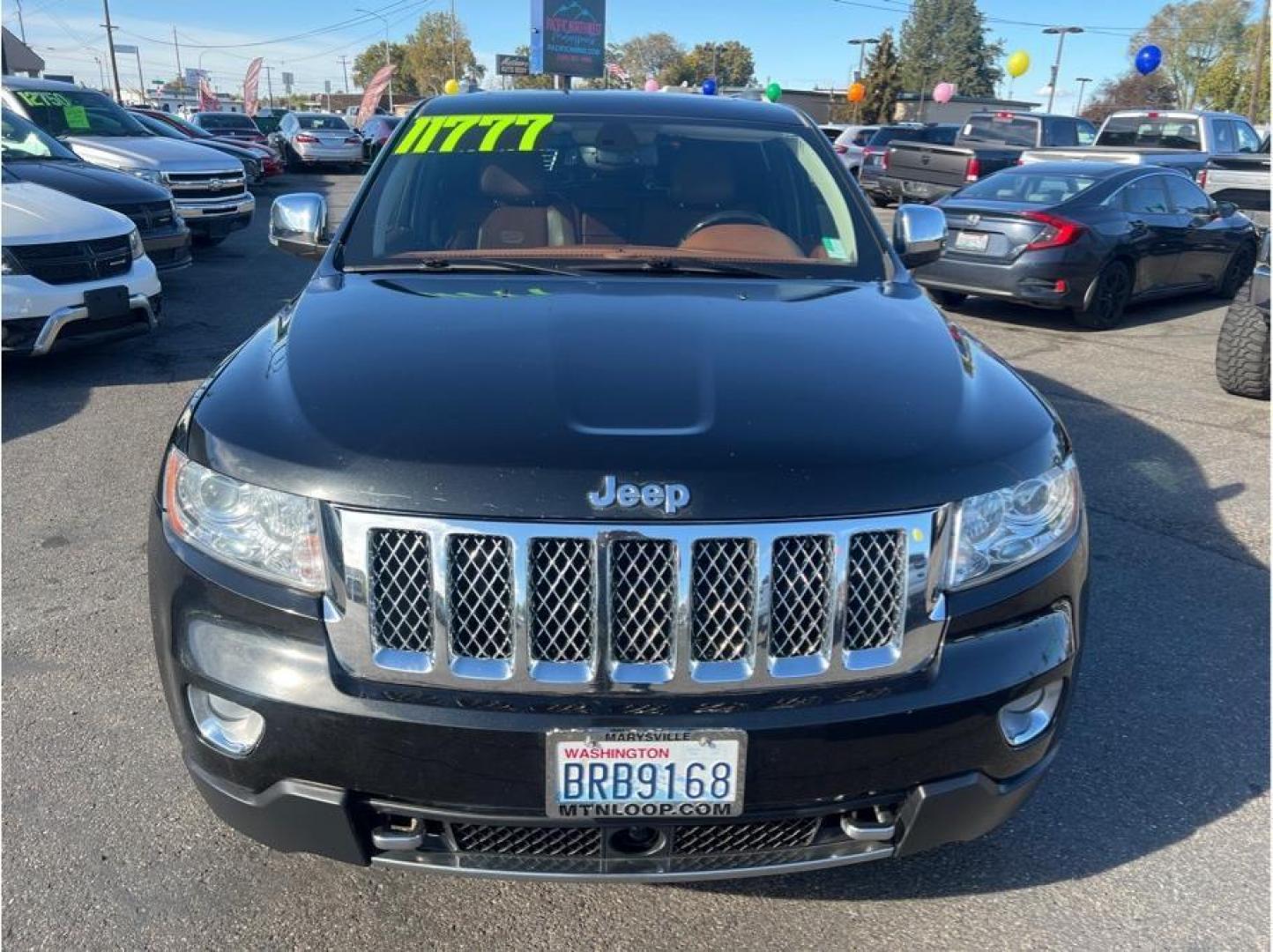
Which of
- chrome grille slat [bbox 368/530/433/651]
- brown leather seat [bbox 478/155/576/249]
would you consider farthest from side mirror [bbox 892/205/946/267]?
chrome grille slat [bbox 368/530/433/651]

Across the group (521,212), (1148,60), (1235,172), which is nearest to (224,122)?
(1148,60)

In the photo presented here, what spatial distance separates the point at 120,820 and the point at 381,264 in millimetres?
1652

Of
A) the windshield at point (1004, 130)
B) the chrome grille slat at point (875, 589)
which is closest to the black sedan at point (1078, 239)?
the chrome grille slat at point (875, 589)

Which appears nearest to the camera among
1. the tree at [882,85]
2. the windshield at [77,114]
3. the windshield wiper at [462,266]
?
the windshield wiper at [462,266]

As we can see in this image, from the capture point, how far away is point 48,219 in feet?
21.3

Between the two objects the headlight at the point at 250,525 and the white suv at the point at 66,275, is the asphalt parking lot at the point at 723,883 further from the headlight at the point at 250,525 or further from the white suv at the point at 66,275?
the white suv at the point at 66,275

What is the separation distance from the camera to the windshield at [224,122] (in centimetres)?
2891

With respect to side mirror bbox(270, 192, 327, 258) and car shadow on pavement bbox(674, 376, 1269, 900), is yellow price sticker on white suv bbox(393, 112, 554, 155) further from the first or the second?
car shadow on pavement bbox(674, 376, 1269, 900)

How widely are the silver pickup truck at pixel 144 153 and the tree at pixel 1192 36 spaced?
252 ft

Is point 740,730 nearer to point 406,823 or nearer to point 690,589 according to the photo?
point 690,589

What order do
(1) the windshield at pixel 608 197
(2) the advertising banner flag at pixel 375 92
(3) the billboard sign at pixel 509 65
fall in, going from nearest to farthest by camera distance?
(1) the windshield at pixel 608 197, (2) the advertising banner flag at pixel 375 92, (3) the billboard sign at pixel 509 65

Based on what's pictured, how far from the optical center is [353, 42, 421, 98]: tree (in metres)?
91.9

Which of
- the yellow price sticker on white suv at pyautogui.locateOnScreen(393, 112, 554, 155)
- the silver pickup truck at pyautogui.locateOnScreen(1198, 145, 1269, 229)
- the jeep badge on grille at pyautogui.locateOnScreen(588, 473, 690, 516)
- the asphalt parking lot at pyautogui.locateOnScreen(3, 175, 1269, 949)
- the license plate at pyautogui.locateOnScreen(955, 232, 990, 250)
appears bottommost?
the asphalt parking lot at pyautogui.locateOnScreen(3, 175, 1269, 949)

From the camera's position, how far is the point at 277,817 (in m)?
1.98
